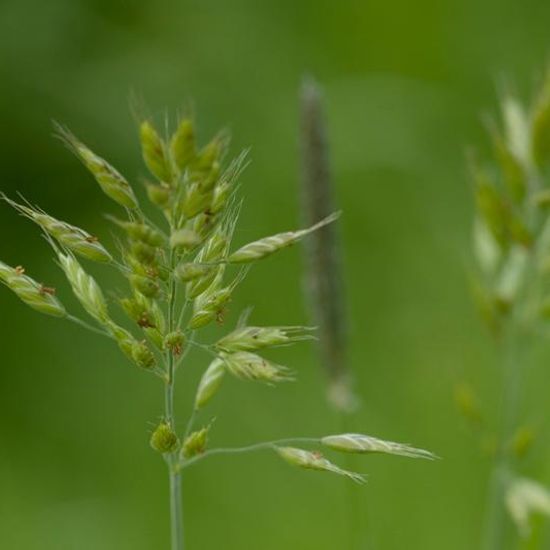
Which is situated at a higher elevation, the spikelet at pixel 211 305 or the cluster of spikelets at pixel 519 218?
the cluster of spikelets at pixel 519 218

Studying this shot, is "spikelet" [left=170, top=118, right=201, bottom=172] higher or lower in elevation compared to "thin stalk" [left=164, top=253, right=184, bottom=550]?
higher

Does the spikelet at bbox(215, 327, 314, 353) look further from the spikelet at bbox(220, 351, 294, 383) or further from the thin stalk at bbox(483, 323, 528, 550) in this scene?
the thin stalk at bbox(483, 323, 528, 550)

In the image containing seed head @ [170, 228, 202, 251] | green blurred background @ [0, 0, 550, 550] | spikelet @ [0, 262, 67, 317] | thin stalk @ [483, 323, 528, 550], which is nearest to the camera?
seed head @ [170, 228, 202, 251]

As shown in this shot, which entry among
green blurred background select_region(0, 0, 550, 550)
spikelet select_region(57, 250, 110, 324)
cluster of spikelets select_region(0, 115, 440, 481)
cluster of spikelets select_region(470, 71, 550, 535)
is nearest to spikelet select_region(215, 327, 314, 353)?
cluster of spikelets select_region(0, 115, 440, 481)

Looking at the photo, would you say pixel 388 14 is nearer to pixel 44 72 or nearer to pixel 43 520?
pixel 44 72

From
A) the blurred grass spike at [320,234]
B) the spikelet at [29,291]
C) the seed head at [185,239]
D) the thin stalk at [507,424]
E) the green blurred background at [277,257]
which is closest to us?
the seed head at [185,239]

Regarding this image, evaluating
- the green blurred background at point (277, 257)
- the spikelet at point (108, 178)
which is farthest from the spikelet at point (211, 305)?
the green blurred background at point (277, 257)

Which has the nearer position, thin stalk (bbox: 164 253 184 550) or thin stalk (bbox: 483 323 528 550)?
thin stalk (bbox: 164 253 184 550)

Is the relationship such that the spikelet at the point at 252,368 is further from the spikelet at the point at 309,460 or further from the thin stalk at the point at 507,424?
the thin stalk at the point at 507,424
